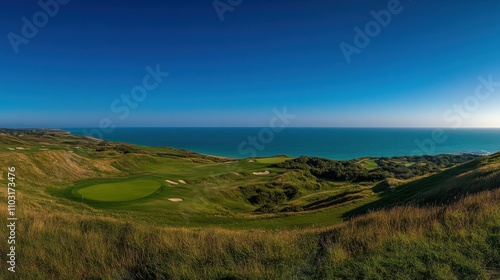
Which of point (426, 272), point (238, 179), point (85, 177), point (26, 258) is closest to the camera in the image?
point (426, 272)

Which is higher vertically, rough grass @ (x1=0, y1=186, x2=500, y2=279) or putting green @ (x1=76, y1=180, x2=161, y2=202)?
rough grass @ (x1=0, y1=186, x2=500, y2=279)

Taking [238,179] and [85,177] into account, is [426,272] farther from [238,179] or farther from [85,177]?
[238,179]

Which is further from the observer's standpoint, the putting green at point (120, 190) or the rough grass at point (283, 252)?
the putting green at point (120, 190)

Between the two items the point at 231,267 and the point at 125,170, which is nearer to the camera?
the point at 231,267

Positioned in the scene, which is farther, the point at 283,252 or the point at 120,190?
the point at 120,190

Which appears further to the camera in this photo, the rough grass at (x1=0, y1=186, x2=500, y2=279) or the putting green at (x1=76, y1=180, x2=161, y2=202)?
the putting green at (x1=76, y1=180, x2=161, y2=202)

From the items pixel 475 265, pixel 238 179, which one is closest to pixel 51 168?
pixel 238 179

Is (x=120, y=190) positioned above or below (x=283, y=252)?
below

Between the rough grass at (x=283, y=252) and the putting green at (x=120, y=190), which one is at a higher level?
the rough grass at (x=283, y=252)
